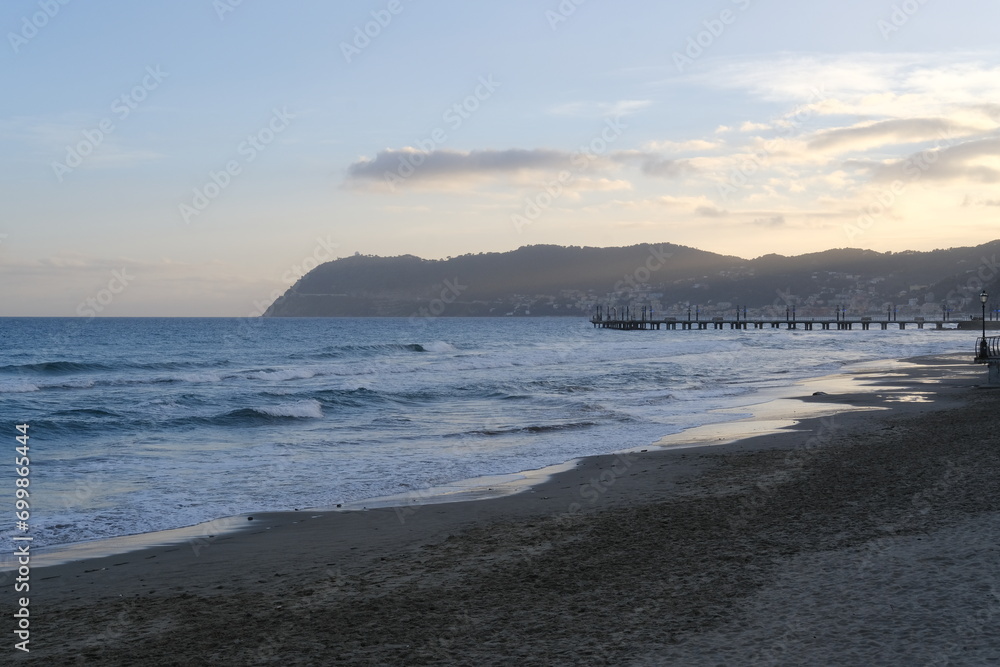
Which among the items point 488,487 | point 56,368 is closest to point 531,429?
point 488,487

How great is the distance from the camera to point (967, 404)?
23.2m

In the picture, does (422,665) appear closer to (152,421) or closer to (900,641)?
(900,641)

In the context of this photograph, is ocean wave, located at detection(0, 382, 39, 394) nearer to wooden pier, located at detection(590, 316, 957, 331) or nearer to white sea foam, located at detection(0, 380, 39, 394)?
white sea foam, located at detection(0, 380, 39, 394)

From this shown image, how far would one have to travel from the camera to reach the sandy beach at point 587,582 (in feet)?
19.5

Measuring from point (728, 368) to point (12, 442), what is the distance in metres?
35.9

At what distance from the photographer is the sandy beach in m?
5.93

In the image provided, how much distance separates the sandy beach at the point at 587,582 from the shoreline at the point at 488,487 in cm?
27

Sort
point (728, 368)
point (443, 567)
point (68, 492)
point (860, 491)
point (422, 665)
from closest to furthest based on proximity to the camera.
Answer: point (422, 665) < point (443, 567) < point (860, 491) < point (68, 492) < point (728, 368)

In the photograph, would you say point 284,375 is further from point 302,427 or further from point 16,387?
point 302,427

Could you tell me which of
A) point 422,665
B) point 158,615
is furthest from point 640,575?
point 158,615

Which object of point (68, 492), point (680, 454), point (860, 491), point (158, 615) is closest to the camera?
point (158, 615)

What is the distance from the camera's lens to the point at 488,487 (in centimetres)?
1373

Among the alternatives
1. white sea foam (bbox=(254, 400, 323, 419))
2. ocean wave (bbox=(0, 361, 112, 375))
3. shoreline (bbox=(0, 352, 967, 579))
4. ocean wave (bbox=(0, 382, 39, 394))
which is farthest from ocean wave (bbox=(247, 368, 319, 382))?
shoreline (bbox=(0, 352, 967, 579))

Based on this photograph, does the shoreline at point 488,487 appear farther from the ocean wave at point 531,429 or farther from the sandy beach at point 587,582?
the ocean wave at point 531,429
